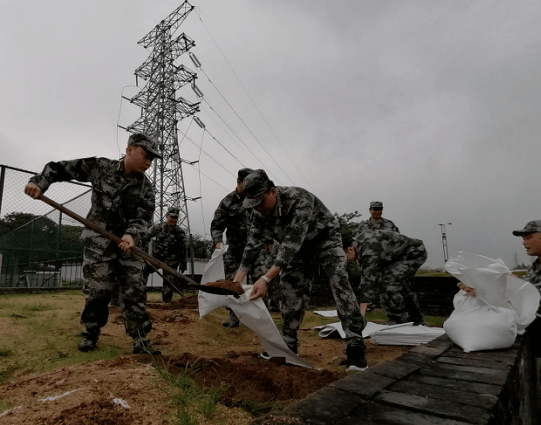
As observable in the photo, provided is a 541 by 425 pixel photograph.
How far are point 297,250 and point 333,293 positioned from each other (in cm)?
53

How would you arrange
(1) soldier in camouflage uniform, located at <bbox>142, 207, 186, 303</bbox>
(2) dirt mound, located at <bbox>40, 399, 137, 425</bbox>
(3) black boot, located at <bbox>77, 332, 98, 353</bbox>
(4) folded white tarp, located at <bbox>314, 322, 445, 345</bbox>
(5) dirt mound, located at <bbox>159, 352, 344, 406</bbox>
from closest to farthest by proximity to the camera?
(2) dirt mound, located at <bbox>40, 399, 137, 425</bbox> → (5) dirt mound, located at <bbox>159, 352, 344, 406</bbox> → (3) black boot, located at <bbox>77, 332, 98, 353</bbox> → (4) folded white tarp, located at <bbox>314, 322, 445, 345</bbox> → (1) soldier in camouflage uniform, located at <bbox>142, 207, 186, 303</bbox>

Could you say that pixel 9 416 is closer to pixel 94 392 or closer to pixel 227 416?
pixel 94 392

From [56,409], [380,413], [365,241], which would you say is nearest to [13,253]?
[365,241]

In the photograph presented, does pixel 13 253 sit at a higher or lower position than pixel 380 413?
higher

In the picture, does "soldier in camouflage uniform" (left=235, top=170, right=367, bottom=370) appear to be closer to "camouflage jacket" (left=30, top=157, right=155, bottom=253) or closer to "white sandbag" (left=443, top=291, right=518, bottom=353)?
"white sandbag" (left=443, top=291, right=518, bottom=353)

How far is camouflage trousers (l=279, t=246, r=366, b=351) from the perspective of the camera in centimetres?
300

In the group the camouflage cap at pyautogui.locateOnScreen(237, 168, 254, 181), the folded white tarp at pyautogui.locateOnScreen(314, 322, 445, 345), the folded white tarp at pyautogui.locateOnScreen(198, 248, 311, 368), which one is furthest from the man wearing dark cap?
the camouflage cap at pyautogui.locateOnScreen(237, 168, 254, 181)

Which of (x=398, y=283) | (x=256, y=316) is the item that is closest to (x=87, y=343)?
(x=256, y=316)

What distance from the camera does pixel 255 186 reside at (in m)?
2.80

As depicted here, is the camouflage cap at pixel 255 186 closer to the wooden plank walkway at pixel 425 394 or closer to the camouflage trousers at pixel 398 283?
the wooden plank walkway at pixel 425 394

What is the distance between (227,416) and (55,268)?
26.0 ft

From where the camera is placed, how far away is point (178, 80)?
68.6 ft

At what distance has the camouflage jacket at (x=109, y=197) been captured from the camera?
3.22 meters

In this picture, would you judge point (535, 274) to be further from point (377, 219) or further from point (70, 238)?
point (70, 238)
